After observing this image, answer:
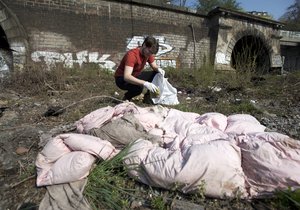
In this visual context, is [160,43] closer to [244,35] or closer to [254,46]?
[244,35]

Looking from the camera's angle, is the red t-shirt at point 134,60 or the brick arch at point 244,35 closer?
the red t-shirt at point 134,60

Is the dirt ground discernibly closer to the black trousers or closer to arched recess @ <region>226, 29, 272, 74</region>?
the black trousers

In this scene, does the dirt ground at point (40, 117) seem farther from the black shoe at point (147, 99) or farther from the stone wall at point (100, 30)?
the stone wall at point (100, 30)

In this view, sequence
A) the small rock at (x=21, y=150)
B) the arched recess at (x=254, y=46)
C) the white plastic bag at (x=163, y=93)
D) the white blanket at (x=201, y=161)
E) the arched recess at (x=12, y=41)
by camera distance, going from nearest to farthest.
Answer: the white blanket at (x=201, y=161) < the small rock at (x=21, y=150) < the white plastic bag at (x=163, y=93) < the arched recess at (x=12, y=41) < the arched recess at (x=254, y=46)

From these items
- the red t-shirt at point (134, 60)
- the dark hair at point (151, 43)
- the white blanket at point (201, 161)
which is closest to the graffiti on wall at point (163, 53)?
the red t-shirt at point (134, 60)

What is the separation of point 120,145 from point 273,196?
1.21 meters

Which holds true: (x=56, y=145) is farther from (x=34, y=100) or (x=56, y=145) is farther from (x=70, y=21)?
(x=70, y=21)

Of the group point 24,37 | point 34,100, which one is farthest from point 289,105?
point 24,37

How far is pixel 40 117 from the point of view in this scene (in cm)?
390

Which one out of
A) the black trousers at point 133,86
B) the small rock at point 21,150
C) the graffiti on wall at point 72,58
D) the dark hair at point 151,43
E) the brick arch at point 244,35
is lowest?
the small rock at point 21,150

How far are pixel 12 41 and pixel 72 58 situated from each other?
1.70m

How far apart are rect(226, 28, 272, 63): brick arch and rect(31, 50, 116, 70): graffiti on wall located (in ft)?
18.3

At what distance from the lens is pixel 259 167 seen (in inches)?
68.4

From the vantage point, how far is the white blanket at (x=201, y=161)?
5.60 ft
